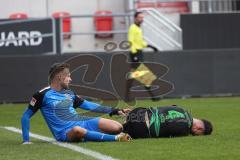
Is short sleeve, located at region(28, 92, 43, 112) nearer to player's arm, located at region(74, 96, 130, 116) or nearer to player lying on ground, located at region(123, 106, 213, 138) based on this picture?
player's arm, located at region(74, 96, 130, 116)

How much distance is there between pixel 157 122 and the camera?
11297 mm

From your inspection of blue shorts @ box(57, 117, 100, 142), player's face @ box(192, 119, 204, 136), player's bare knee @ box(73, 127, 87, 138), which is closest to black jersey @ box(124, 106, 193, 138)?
player's face @ box(192, 119, 204, 136)

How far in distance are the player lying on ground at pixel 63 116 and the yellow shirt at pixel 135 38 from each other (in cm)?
834

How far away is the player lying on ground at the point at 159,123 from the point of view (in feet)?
36.9

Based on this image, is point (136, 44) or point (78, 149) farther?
point (136, 44)

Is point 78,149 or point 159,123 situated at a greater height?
point 159,123

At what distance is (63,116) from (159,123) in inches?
51.7

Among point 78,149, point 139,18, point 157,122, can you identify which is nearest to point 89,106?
point 157,122

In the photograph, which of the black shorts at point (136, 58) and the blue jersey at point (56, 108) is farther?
the black shorts at point (136, 58)

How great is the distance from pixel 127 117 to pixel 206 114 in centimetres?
492

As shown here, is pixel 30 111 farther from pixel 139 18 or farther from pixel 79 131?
pixel 139 18

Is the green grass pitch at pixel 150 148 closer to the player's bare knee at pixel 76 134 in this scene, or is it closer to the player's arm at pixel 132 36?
the player's bare knee at pixel 76 134

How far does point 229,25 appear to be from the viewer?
24312 millimetres

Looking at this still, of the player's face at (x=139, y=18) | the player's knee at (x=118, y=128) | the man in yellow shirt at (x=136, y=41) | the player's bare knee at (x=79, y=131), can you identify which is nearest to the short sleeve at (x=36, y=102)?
the player's bare knee at (x=79, y=131)
